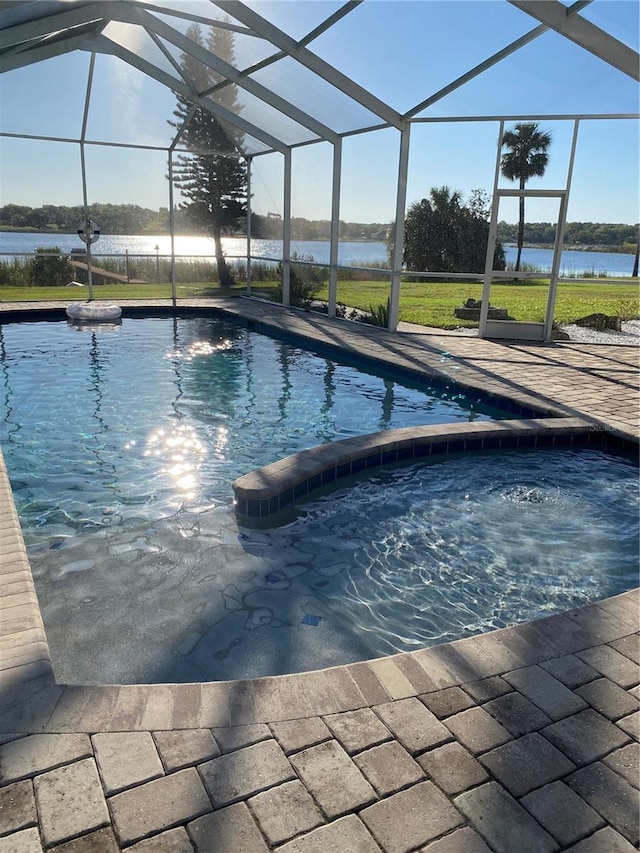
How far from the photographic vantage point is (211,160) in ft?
52.6

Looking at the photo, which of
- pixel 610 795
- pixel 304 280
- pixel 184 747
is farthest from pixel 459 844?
pixel 304 280

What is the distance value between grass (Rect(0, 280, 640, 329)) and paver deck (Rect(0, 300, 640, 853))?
8.45 m

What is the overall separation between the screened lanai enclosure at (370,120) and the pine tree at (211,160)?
68 millimetres

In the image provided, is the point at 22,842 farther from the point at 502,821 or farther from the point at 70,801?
the point at 502,821

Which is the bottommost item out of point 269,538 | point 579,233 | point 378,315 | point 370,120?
point 269,538

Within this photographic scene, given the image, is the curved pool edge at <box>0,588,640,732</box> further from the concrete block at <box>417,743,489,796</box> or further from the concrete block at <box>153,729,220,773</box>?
the concrete block at <box>417,743,489,796</box>

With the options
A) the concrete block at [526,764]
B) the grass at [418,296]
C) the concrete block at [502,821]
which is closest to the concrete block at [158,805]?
the concrete block at [502,821]

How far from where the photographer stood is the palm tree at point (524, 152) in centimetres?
902

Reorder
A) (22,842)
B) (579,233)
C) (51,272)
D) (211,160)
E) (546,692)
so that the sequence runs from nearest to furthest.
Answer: (22,842), (546,692), (579,233), (51,272), (211,160)

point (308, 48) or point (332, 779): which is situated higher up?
point (308, 48)

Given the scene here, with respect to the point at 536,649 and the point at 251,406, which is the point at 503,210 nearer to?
the point at 251,406

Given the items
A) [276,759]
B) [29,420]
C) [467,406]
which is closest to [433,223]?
[467,406]

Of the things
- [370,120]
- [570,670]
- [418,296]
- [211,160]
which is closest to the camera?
[570,670]

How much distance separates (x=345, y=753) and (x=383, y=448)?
10.4 feet
